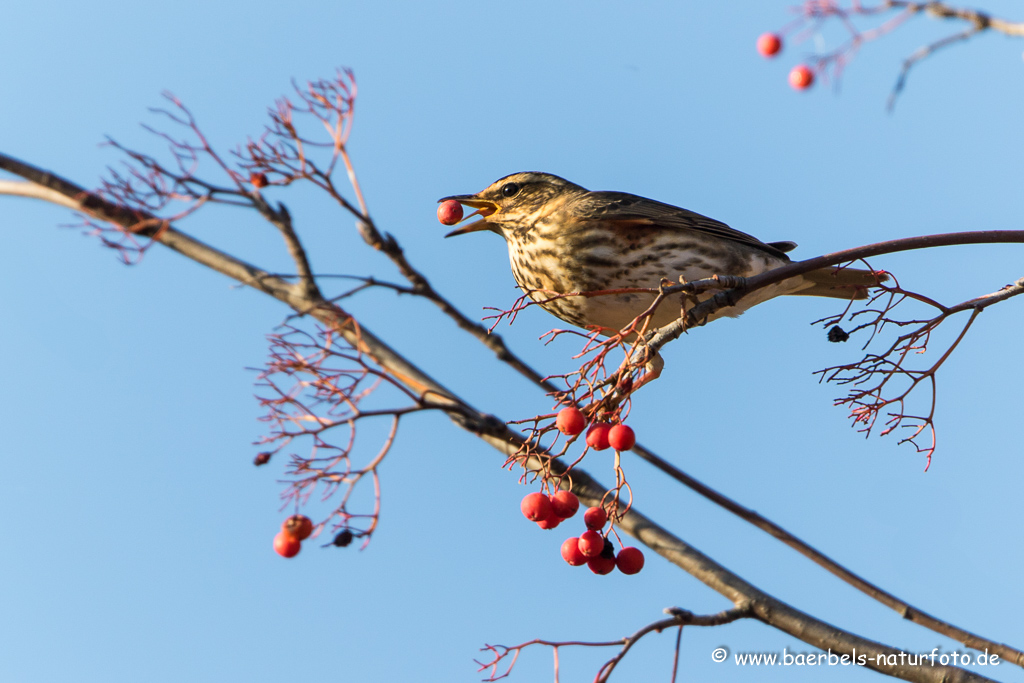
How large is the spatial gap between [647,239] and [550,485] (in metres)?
1.83

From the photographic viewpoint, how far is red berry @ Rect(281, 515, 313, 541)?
3.13 meters

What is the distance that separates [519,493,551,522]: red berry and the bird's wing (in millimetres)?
1957

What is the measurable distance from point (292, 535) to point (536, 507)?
963 mm

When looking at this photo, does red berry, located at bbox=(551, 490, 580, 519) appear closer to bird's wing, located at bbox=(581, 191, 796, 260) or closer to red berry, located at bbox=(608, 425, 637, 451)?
red berry, located at bbox=(608, 425, 637, 451)

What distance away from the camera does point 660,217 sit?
4.51m

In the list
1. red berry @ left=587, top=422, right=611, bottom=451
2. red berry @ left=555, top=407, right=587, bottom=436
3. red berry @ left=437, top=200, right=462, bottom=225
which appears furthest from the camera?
red berry @ left=437, top=200, right=462, bottom=225

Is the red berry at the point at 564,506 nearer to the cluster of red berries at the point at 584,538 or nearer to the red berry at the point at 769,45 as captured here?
the cluster of red berries at the point at 584,538

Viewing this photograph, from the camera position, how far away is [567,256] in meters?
4.38

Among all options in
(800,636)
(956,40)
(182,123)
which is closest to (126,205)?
(182,123)

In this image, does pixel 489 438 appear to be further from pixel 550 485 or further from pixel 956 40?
pixel 956 40

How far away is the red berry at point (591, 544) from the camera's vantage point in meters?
2.81

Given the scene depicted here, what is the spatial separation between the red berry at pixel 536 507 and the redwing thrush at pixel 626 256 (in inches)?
57.0

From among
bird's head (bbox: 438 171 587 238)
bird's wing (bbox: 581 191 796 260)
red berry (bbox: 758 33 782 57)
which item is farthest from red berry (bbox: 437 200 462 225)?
red berry (bbox: 758 33 782 57)

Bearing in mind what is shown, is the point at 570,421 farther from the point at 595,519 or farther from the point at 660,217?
the point at 660,217
